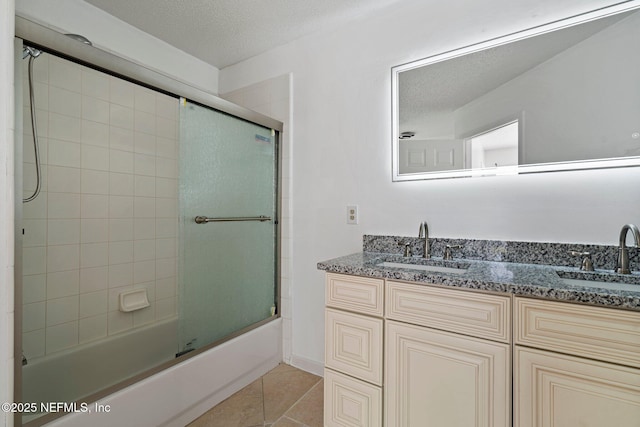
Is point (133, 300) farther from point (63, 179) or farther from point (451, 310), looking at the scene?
point (451, 310)

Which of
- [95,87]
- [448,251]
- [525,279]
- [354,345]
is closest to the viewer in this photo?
[525,279]

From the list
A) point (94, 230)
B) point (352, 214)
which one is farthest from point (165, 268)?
point (352, 214)

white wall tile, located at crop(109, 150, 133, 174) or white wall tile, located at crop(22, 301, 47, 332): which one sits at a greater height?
white wall tile, located at crop(109, 150, 133, 174)

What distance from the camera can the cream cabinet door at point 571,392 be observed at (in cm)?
84

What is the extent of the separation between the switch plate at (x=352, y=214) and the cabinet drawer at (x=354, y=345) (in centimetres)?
→ 69

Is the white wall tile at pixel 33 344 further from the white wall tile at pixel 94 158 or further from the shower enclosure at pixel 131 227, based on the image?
the white wall tile at pixel 94 158

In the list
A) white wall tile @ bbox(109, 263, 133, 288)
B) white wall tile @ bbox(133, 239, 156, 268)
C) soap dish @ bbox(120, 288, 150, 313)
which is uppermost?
white wall tile @ bbox(133, 239, 156, 268)

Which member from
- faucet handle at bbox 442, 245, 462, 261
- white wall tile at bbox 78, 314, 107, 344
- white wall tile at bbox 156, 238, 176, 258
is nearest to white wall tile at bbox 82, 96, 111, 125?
white wall tile at bbox 156, 238, 176, 258

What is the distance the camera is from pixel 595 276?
116 centimetres

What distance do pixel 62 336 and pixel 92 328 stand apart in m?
0.14

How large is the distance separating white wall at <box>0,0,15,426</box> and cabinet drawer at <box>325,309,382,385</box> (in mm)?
1140

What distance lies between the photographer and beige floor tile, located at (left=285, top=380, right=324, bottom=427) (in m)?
1.54

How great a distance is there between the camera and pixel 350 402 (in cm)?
129

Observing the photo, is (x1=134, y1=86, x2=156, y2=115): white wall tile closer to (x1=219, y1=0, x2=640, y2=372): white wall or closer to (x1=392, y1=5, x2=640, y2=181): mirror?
(x1=219, y1=0, x2=640, y2=372): white wall
